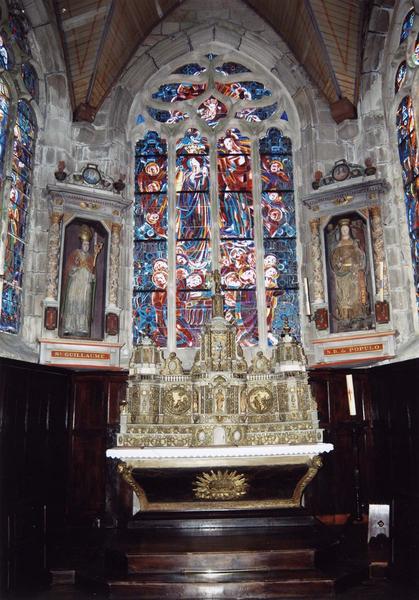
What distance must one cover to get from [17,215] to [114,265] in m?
1.94

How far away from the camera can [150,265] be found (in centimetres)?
1159

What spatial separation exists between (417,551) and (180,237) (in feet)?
22.9

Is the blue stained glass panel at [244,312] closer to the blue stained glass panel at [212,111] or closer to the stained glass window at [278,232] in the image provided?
the stained glass window at [278,232]

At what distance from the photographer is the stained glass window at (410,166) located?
9930 mm

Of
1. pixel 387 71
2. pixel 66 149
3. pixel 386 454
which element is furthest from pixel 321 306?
pixel 66 149

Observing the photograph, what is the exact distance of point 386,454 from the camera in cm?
946

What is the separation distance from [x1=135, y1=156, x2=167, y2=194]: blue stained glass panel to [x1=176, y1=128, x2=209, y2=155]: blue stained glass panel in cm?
46

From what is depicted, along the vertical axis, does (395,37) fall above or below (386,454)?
above

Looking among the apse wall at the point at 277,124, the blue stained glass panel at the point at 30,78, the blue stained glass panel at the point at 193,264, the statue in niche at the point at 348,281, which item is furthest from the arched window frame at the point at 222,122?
the blue stained glass panel at the point at 30,78

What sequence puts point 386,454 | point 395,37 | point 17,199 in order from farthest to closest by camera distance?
point 395,37 < point 17,199 < point 386,454

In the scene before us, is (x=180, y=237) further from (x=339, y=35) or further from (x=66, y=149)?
(x=339, y=35)

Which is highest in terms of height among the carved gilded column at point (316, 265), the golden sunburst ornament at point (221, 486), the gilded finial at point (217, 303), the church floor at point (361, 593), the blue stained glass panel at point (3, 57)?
the blue stained glass panel at point (3, 57)

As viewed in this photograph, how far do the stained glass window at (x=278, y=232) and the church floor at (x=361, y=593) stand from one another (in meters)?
5.30

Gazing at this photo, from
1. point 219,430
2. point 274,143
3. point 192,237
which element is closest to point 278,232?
point 192,237
